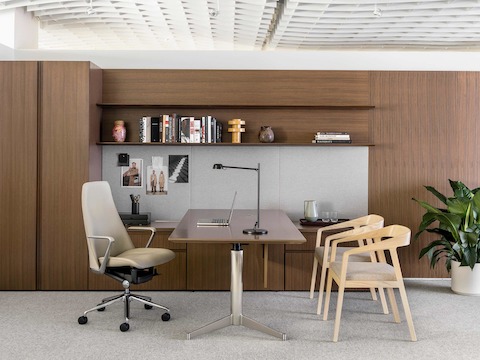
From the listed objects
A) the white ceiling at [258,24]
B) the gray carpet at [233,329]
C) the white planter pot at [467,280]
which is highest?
the white ceiling at [258,24]

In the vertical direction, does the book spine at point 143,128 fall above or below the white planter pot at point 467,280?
above

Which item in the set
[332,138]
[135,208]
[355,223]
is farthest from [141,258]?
[332,138]

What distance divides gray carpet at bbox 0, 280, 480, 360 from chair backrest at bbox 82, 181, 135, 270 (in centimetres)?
54

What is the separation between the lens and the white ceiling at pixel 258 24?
5785 mm

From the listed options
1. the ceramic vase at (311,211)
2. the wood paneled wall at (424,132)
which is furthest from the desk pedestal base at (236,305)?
the wood paneled wall at (424,132)

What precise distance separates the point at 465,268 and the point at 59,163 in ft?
13.6

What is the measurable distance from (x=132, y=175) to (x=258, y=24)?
2.23 meters

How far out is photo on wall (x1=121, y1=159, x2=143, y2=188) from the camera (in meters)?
6.15

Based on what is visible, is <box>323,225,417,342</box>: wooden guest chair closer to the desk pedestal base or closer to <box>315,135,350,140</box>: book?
the desk pedestal base

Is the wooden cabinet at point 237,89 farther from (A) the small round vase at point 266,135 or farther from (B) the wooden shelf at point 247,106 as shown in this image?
(A) the small round vase at point 266,135

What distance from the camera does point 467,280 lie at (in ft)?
18.0

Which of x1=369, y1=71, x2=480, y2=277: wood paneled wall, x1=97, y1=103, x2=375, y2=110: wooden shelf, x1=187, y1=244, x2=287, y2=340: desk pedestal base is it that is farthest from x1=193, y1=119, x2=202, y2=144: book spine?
x1=187, y1=244, x2=287, y2=340: desk pedestal base

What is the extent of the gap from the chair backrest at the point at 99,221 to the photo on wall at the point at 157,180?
115cm

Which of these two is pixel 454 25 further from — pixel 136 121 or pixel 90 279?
A: pixel 90 279
